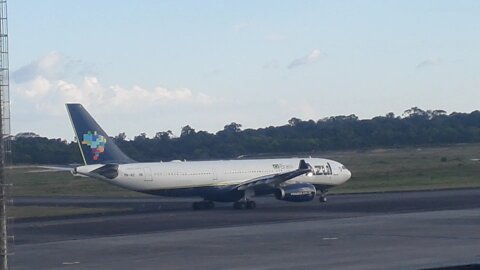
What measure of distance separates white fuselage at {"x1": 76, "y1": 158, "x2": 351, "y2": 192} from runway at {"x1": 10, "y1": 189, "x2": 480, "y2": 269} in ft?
4.90

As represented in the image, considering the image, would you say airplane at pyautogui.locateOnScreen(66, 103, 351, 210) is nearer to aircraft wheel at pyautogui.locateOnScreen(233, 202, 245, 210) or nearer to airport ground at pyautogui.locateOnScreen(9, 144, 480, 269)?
aircraft wheel at pyautogui.locateOnScreen(233, 202, 245, 210)

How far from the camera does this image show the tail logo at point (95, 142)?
50531mm

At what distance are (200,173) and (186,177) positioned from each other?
0.82 meters

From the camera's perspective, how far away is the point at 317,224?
35750mm

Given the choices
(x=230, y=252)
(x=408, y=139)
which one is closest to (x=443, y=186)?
(x=230, y=252)

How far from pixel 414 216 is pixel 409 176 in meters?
42.3

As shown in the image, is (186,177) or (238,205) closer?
(238,205)

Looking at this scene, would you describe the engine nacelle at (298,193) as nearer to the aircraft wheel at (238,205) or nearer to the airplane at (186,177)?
the airplane at (186,177)

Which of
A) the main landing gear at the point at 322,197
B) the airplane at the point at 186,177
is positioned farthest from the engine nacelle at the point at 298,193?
the main landing gear at the point at 322,197

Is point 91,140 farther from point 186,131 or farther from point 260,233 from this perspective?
point 186,131

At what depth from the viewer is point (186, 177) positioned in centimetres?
5062

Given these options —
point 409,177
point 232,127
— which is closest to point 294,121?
point 232,127

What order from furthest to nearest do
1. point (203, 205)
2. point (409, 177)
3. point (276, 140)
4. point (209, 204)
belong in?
point (276, 140)
point (409, 177)
point (209, 204)
point (203, 205)

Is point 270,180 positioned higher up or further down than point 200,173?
further down
